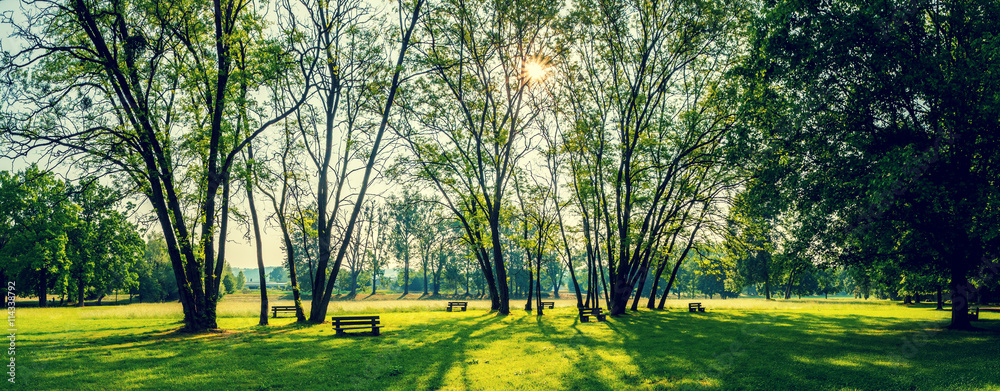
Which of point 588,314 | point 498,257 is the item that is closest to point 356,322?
point 498,257

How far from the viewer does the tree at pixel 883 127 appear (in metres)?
12.5

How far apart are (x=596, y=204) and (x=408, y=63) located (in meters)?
14.4

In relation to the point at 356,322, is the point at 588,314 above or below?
below

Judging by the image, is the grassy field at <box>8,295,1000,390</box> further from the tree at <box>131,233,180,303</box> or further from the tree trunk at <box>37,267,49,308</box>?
the tree at <box>131,233,180,303</box>

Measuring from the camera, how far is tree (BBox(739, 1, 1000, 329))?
12.5 meters

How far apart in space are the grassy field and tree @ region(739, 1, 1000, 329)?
3.37 meters

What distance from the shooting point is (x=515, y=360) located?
11914 mm

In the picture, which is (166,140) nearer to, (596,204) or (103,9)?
(103,9)

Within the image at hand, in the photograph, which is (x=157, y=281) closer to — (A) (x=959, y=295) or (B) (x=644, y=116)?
(B) (x=644, y=116)

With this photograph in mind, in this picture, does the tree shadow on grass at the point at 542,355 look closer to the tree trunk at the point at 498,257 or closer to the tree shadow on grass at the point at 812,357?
the tree shadow on grass at the point at 812,357

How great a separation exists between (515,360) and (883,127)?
1466 cm

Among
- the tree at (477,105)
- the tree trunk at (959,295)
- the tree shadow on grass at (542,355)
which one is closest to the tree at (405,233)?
the tree at (477,105)

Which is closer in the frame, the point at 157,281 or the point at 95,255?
the point at 95,255

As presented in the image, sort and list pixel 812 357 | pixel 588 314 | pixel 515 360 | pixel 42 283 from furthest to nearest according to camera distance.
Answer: pixel 42 283, pixel 588 314, pixel 515 360, pixel 812 357
